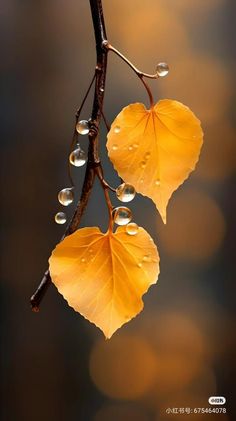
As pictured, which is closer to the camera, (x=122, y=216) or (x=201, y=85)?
(x=122, y=216)

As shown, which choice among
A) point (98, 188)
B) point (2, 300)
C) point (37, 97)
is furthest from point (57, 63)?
point (2, 300)

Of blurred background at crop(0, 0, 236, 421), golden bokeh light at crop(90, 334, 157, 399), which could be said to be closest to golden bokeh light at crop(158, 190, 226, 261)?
blurred background at crop(0, 0, 236, 421)

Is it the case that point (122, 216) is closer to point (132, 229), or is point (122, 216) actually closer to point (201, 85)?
point (132, 229)

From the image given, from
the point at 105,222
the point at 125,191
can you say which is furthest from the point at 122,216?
the point at 105,222

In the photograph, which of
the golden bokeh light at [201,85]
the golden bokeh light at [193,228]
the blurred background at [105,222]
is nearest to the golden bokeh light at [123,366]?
the blurred background at [105,222]

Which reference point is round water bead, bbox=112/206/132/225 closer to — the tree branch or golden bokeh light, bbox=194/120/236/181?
the tree branch
